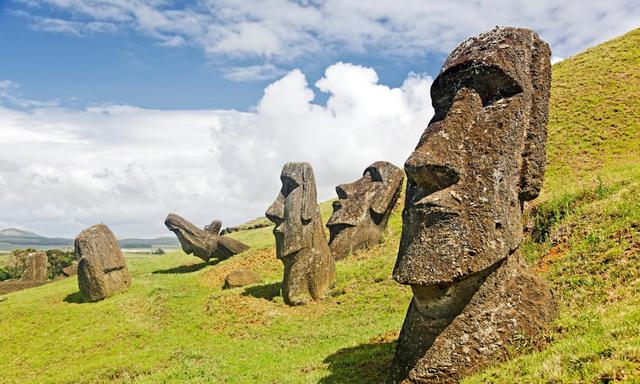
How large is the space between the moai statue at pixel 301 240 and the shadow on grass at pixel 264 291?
850 millimetres

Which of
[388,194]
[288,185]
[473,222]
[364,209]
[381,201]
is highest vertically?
[288,185]

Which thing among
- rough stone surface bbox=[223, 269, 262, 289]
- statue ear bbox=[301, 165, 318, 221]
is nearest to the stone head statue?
statue ear bbox=[301, 165, 318, 221]

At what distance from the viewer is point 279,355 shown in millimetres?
12961

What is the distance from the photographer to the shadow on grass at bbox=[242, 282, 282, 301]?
19984mm

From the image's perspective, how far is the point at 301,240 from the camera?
19.5 m

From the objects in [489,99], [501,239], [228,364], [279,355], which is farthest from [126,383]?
[489,99]

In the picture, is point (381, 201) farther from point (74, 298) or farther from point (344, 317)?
point (74, 298)

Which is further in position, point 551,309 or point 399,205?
point 399,205

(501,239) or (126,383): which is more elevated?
(501,239)

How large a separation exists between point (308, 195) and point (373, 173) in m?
9.05

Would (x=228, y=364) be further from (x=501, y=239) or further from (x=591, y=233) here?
(x=591, y=233)

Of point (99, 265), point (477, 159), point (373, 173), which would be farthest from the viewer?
point (373, 173)

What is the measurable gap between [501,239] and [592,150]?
24.3 m

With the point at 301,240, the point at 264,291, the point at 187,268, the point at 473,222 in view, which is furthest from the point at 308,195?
the point at 187,268
